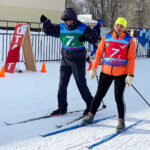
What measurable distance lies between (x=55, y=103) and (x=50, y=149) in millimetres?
2518

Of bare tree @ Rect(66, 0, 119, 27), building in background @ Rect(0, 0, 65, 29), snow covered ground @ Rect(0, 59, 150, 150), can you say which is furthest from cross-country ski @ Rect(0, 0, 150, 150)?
bare tree @ Rect(66, 0, 119, 27)

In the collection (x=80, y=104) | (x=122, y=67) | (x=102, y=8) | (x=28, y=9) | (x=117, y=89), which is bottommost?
(x=80, y=104)

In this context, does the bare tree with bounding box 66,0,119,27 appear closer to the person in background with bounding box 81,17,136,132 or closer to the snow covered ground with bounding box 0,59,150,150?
the snow covered ground with bounding box 0,59,150,150

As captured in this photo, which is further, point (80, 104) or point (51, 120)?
point (80, 104)

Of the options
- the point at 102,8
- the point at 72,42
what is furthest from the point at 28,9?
the point at 72,42

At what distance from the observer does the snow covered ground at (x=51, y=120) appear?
3.94 meters

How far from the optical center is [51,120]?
4.96m

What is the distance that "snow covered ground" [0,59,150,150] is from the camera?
3.94 m

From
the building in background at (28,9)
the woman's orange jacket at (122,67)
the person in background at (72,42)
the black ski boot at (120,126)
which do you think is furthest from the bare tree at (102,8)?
the black ski boot at (120,126)

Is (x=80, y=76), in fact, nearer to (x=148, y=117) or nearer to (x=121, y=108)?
(x=121, y=108)

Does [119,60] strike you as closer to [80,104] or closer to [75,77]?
[75,77]

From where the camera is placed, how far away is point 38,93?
712cm

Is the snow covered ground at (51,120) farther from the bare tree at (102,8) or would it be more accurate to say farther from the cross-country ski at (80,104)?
the bare tree at (102,8)

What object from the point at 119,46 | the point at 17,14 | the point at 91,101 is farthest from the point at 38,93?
the point at 17,14
